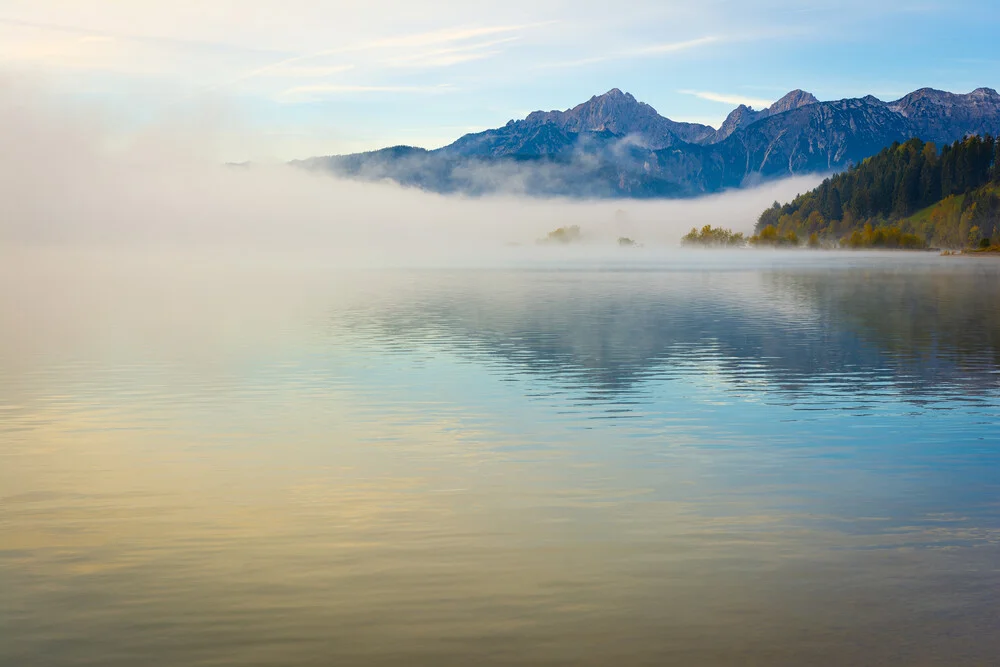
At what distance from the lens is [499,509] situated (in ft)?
74.0

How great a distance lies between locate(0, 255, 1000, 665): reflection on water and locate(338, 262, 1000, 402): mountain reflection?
673 millimetres

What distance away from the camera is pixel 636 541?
65.1 feet

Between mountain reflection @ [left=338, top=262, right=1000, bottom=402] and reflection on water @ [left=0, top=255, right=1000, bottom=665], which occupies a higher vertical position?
reflection on water @ [left=0, top=255, right=1000, bottom=665]

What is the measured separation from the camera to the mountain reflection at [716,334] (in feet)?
158

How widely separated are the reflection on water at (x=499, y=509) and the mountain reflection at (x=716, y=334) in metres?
0.67

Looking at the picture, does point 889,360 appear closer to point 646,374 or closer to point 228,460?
point 646,374

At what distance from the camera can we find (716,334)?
68.8 metres

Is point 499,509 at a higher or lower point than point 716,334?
higher

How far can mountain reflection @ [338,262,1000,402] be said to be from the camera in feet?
158

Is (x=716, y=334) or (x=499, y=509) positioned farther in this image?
(x=716, y=334)

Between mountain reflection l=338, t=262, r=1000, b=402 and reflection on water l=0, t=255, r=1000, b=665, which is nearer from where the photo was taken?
reflection on water l=0, t=255, r=1000, b=665

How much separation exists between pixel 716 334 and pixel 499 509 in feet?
160

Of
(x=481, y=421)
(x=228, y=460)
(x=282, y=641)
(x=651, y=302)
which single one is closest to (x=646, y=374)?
(x=481, y=421)

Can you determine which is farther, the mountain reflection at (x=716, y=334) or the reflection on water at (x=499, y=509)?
the mountain reflection at (x=716, y=334)
